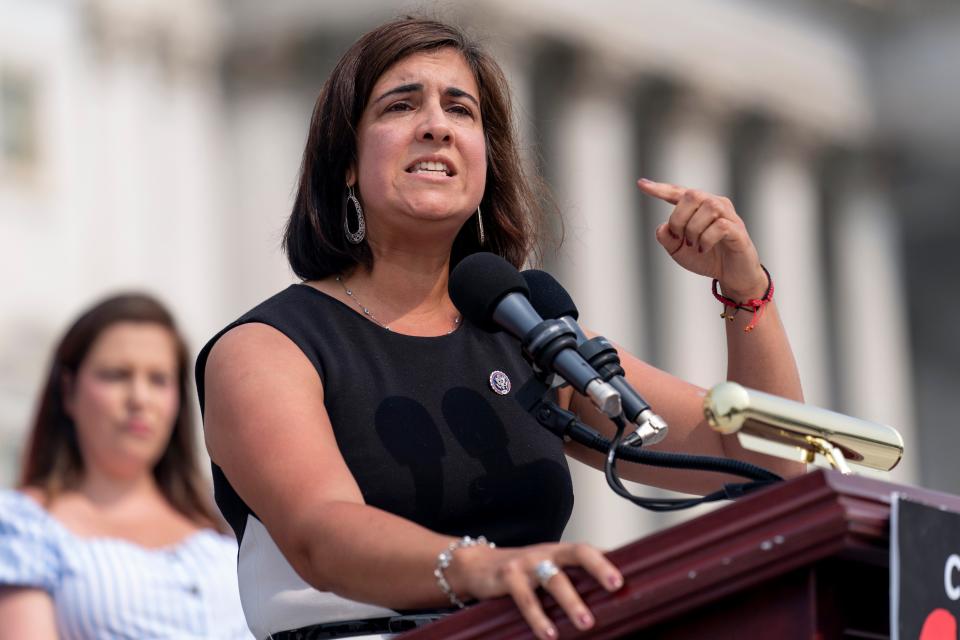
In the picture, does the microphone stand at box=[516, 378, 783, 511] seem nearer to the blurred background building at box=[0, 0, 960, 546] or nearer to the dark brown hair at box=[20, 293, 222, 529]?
the dark brown hair at box=[20, 293, 222, 529]

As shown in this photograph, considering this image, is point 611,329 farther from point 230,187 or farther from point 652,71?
point 230,187

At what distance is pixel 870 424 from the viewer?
262 cm

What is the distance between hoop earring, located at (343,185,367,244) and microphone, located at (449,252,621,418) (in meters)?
0.55

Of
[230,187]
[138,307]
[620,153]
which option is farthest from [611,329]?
[138,307]

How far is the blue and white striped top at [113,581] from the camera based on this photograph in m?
5.03

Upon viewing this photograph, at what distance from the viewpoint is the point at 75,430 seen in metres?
5.69

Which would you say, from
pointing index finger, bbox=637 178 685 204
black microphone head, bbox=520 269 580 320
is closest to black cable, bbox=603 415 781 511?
black microphone head, bbox=520 269 580 320

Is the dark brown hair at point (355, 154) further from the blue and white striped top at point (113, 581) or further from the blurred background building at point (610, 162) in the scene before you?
the blurred background building at point (610, 162)

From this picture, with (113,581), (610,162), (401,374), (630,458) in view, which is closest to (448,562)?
(630,458)

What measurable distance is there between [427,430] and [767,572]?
107cm

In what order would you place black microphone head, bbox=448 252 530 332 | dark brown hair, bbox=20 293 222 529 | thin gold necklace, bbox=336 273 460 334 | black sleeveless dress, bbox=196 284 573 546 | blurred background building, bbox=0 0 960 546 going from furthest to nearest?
blurred background building, bbox=0 0 960 546 → dark brown hair, bbox=20 293 222 529 → thin gold necklace, bbox=336 273 460 334 → black sleeveless dress, bbox=196 284 573 546 → black microphone head, bbox=448 252 530 332

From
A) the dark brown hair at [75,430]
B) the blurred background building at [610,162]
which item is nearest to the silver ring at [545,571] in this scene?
the dark brown hair at [75,430]

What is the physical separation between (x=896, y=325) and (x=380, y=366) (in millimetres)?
32421

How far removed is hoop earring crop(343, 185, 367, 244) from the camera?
3.53 metres
